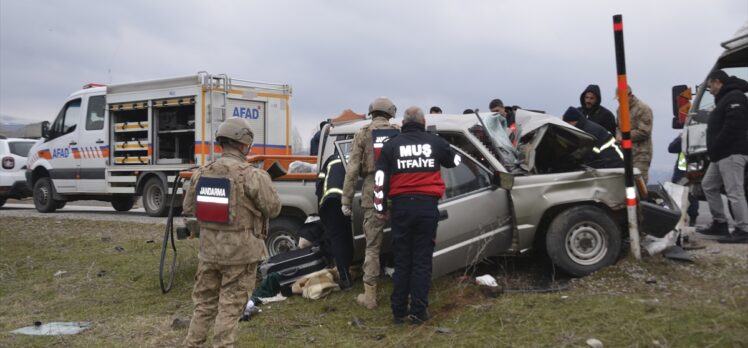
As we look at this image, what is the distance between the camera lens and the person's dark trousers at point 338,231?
6094 millimetres

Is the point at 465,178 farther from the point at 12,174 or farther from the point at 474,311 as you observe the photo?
the point at 12,174

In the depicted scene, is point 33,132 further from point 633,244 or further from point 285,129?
point 633,244

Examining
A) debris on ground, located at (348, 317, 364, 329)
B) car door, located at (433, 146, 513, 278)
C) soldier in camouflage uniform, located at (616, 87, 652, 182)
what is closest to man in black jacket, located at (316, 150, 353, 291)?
debris on ground, located at (348, 317, 364, 329)

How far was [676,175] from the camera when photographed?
9328 millimetres

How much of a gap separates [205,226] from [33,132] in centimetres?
3011

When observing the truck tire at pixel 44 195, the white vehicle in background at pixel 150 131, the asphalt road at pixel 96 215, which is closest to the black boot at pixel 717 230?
the white vehicle in background at pixel 150 131

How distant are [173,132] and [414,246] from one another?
30.1 ft

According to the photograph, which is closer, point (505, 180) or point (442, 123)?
point (505, 180)

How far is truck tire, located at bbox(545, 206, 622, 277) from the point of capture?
5.68m

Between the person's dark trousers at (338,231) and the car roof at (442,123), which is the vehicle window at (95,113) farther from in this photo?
the person's dark trousers at (338,231)

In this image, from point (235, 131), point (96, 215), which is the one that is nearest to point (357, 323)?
point (235, 131)

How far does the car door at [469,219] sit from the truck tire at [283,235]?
1957mm

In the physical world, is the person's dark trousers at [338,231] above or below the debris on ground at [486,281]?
above

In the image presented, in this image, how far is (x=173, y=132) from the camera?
42.4 ft
